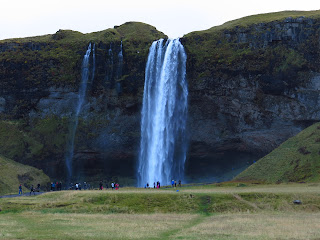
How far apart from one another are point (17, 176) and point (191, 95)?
32593 mm

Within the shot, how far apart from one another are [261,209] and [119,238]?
17838mm

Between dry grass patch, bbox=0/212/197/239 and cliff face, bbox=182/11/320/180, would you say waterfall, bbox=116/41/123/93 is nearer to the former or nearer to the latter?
cliff face, bbox=182/11/320/180

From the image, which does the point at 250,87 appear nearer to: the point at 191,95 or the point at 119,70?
the point at 191,95

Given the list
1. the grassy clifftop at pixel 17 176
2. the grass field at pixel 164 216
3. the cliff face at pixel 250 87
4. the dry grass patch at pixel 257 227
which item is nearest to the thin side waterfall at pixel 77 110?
the grassy clifftop at pixel 17 176

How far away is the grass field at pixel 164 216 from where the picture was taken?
1133 inches

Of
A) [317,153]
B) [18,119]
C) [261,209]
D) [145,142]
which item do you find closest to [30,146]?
[18,119]

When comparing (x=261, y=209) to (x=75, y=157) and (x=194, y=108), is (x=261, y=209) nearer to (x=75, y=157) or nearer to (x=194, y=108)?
(x=194, y=108)

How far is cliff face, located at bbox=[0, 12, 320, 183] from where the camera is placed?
78250mm

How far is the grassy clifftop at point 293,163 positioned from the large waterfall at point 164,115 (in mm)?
18989

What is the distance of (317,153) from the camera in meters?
62.6

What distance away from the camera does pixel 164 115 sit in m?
83.9

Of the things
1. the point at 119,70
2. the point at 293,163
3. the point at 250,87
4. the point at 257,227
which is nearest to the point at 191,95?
the point at 250,87

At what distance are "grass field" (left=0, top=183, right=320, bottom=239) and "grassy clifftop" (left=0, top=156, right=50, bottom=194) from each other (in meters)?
24.7

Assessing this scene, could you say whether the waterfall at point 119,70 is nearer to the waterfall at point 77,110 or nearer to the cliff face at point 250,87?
the waterfall at point 77,110
